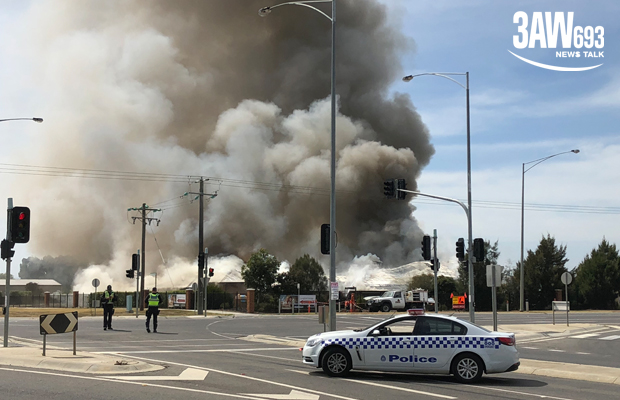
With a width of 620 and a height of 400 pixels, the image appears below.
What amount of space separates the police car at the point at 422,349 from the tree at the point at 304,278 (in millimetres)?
46302

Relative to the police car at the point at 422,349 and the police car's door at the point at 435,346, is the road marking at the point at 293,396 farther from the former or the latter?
the police car's door at the point at 435,346

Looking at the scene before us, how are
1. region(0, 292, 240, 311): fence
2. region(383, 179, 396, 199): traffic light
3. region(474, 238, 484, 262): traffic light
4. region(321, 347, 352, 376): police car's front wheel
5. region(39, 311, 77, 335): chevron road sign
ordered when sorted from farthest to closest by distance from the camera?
1. region(0, 292, 240, 311): fence
2. region(383, 179, 396, 199): traffic light
3. region(474, 238, 484, 262): traffic light
4. region(39, 311, 77, 335): chevron road sign
5. region(321, 347, 352, 376): police car's front wheel

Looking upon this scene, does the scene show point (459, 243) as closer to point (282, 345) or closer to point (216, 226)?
point (282, 345)

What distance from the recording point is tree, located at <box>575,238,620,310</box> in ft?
178

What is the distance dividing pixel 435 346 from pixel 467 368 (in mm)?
673

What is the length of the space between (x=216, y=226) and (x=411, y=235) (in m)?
26.8

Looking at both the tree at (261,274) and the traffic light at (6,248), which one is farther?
the tree at (261,274)

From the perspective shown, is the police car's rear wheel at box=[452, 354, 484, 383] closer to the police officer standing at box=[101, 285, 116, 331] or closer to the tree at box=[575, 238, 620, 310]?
the police officer standing at box=[101, 285, 116, 331]

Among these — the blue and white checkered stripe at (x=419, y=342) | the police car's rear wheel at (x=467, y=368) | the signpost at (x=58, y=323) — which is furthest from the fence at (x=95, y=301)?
the police car's rear wheel at (x=467, y=368)

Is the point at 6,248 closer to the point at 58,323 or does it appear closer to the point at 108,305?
the point at 58,323

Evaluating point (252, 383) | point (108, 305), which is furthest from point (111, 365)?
point (108, 305)

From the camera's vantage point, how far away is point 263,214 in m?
90.1

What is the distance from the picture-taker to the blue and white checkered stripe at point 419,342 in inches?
468

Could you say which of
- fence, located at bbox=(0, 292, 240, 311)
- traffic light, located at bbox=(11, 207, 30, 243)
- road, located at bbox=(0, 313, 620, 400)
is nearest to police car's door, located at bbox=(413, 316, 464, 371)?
road, located at bbox=(0, 313, 620, 400)
